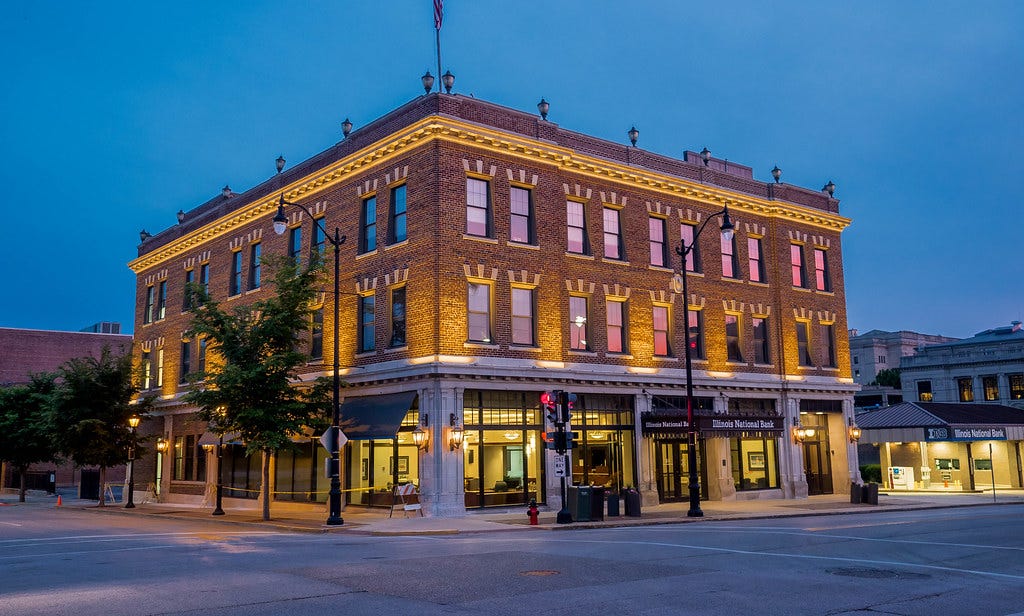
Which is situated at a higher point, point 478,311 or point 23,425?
point 478,311

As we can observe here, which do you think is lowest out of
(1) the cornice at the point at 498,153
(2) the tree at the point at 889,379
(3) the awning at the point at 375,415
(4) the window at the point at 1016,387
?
(3) the awning at the point at 375,415

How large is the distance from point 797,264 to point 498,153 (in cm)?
1675

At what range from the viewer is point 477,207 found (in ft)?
95.3

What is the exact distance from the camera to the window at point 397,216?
29484 mm

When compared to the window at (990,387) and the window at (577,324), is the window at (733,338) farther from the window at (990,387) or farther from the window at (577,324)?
the window at (990,387)

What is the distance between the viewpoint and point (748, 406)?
119 ft

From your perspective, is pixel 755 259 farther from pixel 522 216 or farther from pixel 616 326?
pixel 522 216

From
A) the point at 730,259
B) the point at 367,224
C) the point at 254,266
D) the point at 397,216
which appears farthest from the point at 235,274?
the point at 730,259

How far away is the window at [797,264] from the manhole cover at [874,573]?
87.7 ft

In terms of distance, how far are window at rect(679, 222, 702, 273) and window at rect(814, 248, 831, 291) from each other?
798 cm

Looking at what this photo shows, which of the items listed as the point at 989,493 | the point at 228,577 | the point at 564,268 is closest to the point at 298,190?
the point at 564,268

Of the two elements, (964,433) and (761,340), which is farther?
(964,433)

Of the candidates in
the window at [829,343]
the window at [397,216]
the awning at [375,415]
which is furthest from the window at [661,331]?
the awning at [375,415]

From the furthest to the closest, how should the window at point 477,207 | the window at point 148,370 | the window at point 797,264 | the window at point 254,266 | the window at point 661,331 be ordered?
the window at point 148,370, the window at point 797,264, the window at point 254,266, the window at point 661,331, the window at point 477,207
